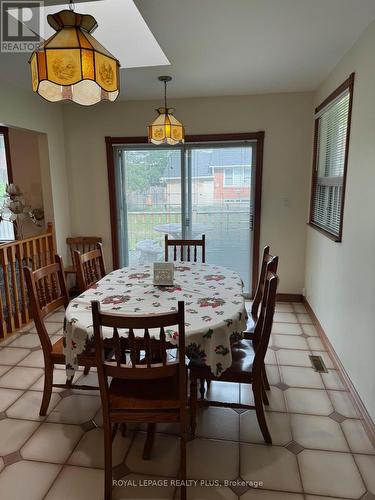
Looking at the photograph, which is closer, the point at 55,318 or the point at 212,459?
the point at 212,459

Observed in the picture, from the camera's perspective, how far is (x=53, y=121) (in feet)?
13.1

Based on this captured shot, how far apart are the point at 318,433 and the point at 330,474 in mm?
290

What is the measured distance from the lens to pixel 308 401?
7.46ft

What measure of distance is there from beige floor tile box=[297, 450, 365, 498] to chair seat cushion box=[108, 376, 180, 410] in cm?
82

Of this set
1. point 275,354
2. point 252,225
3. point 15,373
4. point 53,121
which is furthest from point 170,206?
point 15,373

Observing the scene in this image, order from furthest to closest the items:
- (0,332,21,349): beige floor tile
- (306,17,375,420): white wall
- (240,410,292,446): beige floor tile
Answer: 1. (0,332,21,349): beige floor tile
2. (306,17,375,420): white wall
3. (240,410,292,446): beige floor tile

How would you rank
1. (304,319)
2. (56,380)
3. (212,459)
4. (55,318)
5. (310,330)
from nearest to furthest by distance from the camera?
(212,459) → (56,380) → (310,330) → (304,319) → (55,318)

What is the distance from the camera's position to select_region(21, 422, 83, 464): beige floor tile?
1830 millimetres

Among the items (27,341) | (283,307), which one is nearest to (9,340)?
(27,341)

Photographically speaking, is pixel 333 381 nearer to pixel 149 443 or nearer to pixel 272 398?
pixel 272 398

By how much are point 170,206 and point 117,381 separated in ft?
9.33

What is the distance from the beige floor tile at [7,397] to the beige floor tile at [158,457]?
3.18ft

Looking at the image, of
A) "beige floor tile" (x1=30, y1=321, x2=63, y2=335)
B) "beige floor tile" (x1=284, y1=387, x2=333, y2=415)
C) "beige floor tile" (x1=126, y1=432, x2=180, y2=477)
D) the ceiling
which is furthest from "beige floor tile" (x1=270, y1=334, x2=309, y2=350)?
the ceiling

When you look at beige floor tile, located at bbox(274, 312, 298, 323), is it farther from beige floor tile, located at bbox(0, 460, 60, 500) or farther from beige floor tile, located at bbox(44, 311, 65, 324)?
beige floor tile, located at bbox(0, 460, 60, 500)
